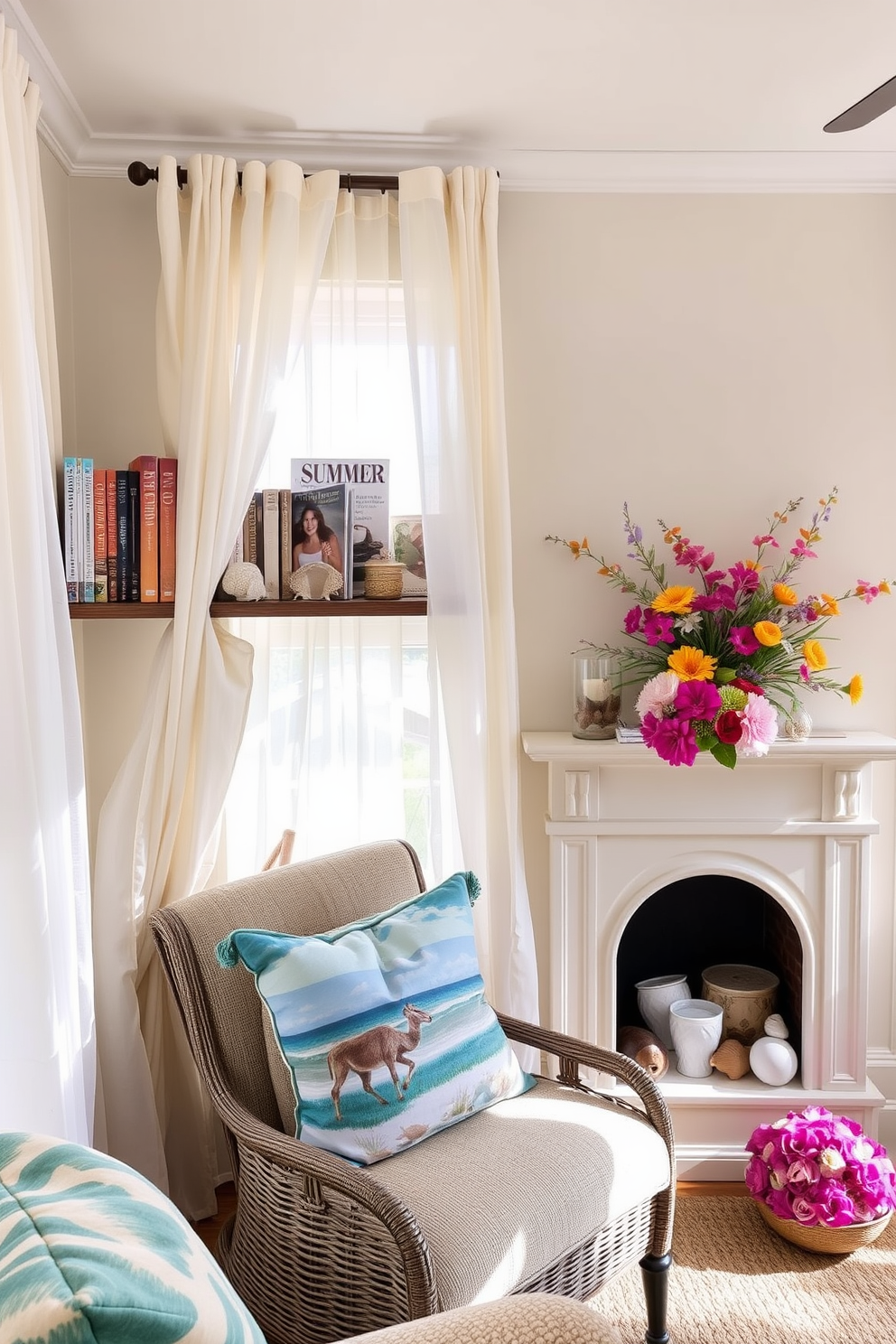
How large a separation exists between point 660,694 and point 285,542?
3.16ft

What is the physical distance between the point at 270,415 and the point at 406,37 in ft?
2.71

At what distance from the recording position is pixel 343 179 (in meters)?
2.45

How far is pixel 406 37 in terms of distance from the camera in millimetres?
2002

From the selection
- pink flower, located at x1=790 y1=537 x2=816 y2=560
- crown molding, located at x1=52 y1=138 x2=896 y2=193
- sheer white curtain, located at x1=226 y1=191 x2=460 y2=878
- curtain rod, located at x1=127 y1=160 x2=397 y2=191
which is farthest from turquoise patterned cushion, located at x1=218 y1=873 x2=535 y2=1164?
crown molding, located at x1=52 y1=138 x2=896 y2=193

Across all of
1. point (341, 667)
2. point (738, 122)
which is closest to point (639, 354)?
point (738, 122)

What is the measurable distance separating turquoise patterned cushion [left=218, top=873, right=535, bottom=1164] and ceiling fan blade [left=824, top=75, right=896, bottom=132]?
63.3 inches

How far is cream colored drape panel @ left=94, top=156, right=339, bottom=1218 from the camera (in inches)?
90.0

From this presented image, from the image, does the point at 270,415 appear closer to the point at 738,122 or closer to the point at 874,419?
the point at 738,122

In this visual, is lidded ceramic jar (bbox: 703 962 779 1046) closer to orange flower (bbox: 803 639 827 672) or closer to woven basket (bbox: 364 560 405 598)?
orange flower (bbox: 803 639 827 672)

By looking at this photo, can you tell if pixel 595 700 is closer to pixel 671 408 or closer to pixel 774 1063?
pixel 671 408

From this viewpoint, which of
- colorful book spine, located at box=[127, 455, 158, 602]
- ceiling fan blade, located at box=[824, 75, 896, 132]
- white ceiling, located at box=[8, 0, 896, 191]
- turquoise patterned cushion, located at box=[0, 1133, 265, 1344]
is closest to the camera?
turquoise patterned cushion, located at box=[0, 1133, 265, 1344]

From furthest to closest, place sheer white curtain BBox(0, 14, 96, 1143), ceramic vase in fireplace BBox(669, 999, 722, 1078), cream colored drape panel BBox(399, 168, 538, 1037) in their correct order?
ceramic vase in fireplace BBox(669, 999, 722, 1078)
cream colored drape panel BBox(399, 168, 538, 1037)
sheer white curtain BBox(0, 14, 96, 1143)

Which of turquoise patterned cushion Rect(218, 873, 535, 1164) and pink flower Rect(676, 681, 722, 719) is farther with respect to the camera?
pink flower Rect(676, 681, 722, 719)

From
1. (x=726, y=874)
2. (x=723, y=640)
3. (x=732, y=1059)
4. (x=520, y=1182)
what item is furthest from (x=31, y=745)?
(x=732, y=1059)
